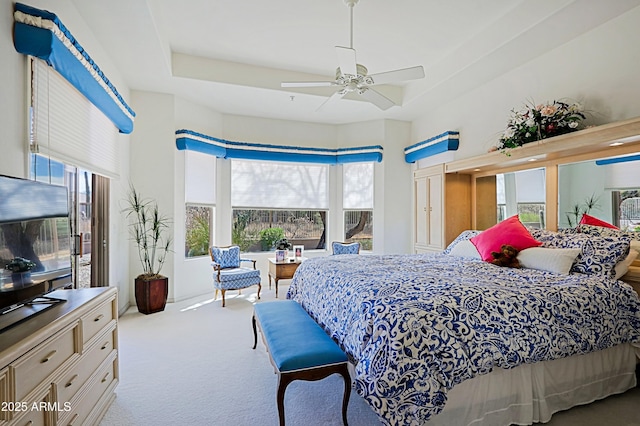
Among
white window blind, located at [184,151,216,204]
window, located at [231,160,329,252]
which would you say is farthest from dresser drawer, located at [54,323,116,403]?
window, located at [231,160,329,252]

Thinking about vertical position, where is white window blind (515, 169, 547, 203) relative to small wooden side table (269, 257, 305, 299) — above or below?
above

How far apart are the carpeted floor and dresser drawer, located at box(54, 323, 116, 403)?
0.39 m

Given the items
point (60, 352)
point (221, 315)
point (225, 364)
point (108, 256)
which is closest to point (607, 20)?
point (225, 364)

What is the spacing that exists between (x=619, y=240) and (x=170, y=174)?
193 inches

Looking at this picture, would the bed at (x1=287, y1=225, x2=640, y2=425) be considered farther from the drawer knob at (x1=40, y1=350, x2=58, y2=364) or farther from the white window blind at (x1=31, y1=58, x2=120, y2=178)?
the white window blind at (x1=31, y1=58, x2=120, y2=178)

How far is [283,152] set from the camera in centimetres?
573

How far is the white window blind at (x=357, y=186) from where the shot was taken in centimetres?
594

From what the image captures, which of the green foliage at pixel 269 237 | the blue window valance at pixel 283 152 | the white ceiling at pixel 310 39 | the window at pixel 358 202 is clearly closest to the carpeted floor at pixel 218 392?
the green foliage at pixel 269 237

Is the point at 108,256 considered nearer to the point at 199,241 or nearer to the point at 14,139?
the point at 199,241

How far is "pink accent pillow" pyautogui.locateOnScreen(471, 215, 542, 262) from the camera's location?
9.68 feet

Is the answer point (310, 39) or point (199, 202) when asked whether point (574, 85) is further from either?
point (199, 202)

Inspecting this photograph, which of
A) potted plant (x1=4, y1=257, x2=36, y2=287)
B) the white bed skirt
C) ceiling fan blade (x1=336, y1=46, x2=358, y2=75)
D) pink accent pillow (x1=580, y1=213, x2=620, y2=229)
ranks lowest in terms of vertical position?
the white bed skirt

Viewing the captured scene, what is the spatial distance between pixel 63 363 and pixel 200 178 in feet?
12.6

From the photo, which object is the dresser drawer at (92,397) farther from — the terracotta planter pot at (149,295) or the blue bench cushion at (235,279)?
the blue bench cushion at (235,279)
